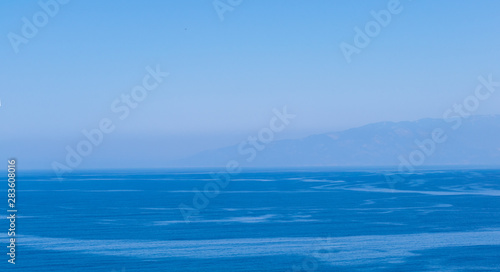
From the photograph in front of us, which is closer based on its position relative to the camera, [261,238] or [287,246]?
[287,246]

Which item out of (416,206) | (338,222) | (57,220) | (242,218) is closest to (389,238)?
(338,222)

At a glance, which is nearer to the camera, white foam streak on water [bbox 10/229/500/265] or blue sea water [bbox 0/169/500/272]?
blue sea water [bbox 0/169/500/272]

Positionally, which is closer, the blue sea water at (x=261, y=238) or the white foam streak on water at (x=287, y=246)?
the blue sea water at (x=261, y=238)

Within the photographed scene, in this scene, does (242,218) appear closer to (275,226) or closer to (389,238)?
(275,226)

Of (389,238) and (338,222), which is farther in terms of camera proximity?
(338,222)

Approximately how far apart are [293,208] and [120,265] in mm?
32020

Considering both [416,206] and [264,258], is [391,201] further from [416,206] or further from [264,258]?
[264,258]

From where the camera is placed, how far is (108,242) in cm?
3928

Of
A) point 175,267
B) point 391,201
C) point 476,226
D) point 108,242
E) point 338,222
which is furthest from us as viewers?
point 391,201

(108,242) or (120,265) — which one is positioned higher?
(108,242)

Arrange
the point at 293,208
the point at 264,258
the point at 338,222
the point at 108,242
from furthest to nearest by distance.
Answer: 1. the point at 293,208
2. the point at 338,222
3. the point at 108,242
4. the point at 264,258

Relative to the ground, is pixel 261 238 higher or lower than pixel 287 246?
higher

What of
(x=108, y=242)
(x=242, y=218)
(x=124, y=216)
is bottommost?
(x=108, y=242)

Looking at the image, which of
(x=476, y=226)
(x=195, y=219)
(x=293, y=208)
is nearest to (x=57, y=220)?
(x=195, y=219)
